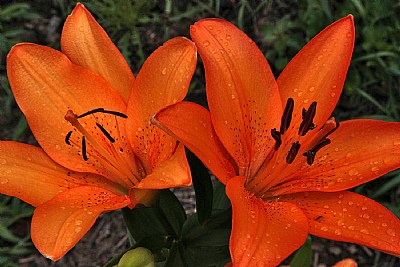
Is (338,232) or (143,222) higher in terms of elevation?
(338,232)

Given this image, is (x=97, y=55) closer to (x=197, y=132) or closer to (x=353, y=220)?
(x=197, y=132)

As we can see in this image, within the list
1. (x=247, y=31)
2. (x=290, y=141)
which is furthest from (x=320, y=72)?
(x=247, y=31)

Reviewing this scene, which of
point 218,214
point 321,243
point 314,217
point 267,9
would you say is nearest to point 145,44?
point 267,9

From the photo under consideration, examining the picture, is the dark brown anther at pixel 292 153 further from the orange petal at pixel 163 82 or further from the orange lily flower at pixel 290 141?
the orange petal at pixel 163 82

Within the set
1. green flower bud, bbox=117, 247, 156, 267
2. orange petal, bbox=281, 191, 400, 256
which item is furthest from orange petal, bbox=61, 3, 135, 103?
orange petal, bbox=281, 191, 400, 256

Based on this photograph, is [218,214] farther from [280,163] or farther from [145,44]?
[145,44]

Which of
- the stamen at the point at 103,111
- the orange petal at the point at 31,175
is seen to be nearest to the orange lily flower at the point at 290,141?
the stamen at the point at 103,111

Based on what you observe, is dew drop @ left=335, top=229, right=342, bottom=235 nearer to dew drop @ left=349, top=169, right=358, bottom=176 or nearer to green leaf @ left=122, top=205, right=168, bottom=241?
dew drop @ left=349, top=169, right=358, bottom=176
